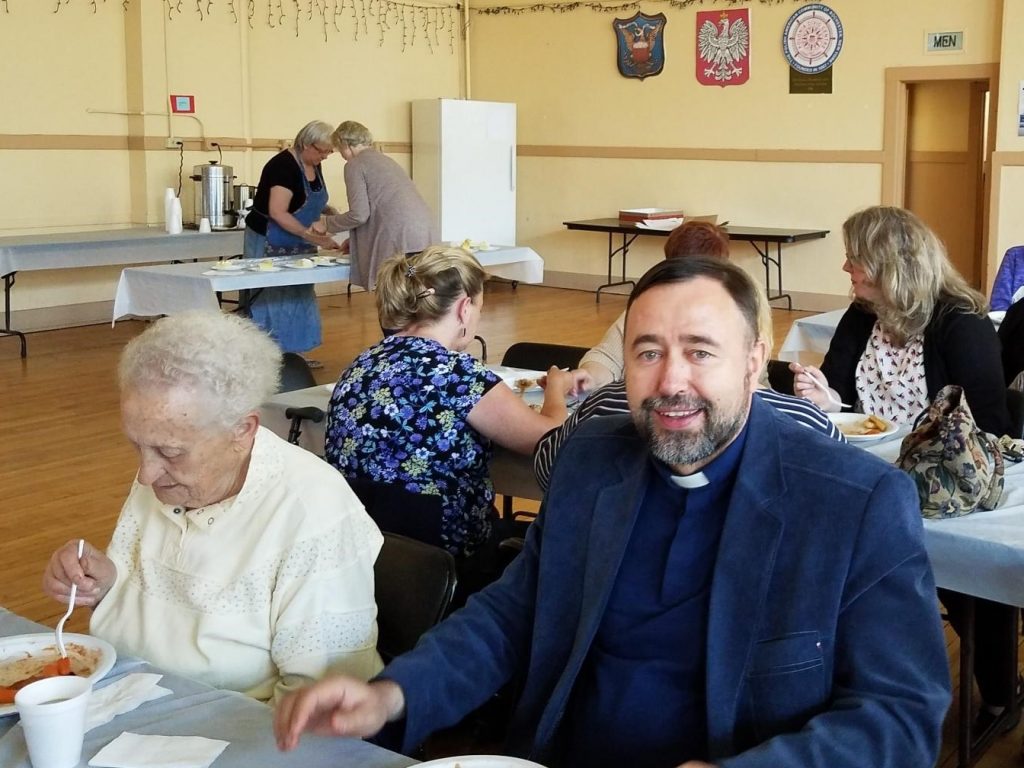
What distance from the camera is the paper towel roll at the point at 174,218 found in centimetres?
904

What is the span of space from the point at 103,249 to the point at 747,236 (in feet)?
16.4

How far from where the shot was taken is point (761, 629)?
5.03ft

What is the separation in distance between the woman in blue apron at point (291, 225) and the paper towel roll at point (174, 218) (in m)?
1.55

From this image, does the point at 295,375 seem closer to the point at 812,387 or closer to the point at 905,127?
the point at 812,387

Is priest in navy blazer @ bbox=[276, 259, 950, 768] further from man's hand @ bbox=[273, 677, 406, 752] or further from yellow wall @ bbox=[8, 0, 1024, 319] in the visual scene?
yellow wall @ bbox=[8, 0, 1024, 319]

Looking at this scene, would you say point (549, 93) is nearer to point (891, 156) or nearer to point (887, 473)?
point (891, 156)

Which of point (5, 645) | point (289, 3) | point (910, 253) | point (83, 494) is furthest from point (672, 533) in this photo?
point (289, 3)

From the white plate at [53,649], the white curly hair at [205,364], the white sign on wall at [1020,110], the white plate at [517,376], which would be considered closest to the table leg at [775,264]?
the white sign on wall at [1020,110]

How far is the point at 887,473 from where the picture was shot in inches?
60.6

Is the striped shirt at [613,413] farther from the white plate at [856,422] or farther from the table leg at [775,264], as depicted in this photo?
the table leg at [775,264]

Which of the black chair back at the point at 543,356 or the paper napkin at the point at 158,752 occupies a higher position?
the black chair back at the point at 543,356

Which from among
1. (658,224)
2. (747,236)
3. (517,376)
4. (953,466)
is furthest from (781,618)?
(658,224)

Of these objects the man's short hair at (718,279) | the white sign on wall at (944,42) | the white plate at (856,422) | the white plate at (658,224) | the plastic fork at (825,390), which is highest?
the white sign on wall at (944,42)

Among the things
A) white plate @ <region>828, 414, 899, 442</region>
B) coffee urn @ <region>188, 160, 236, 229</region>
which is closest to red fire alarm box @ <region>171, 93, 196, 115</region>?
coffee urn @ <region>188, 160, 236, 229</region>
